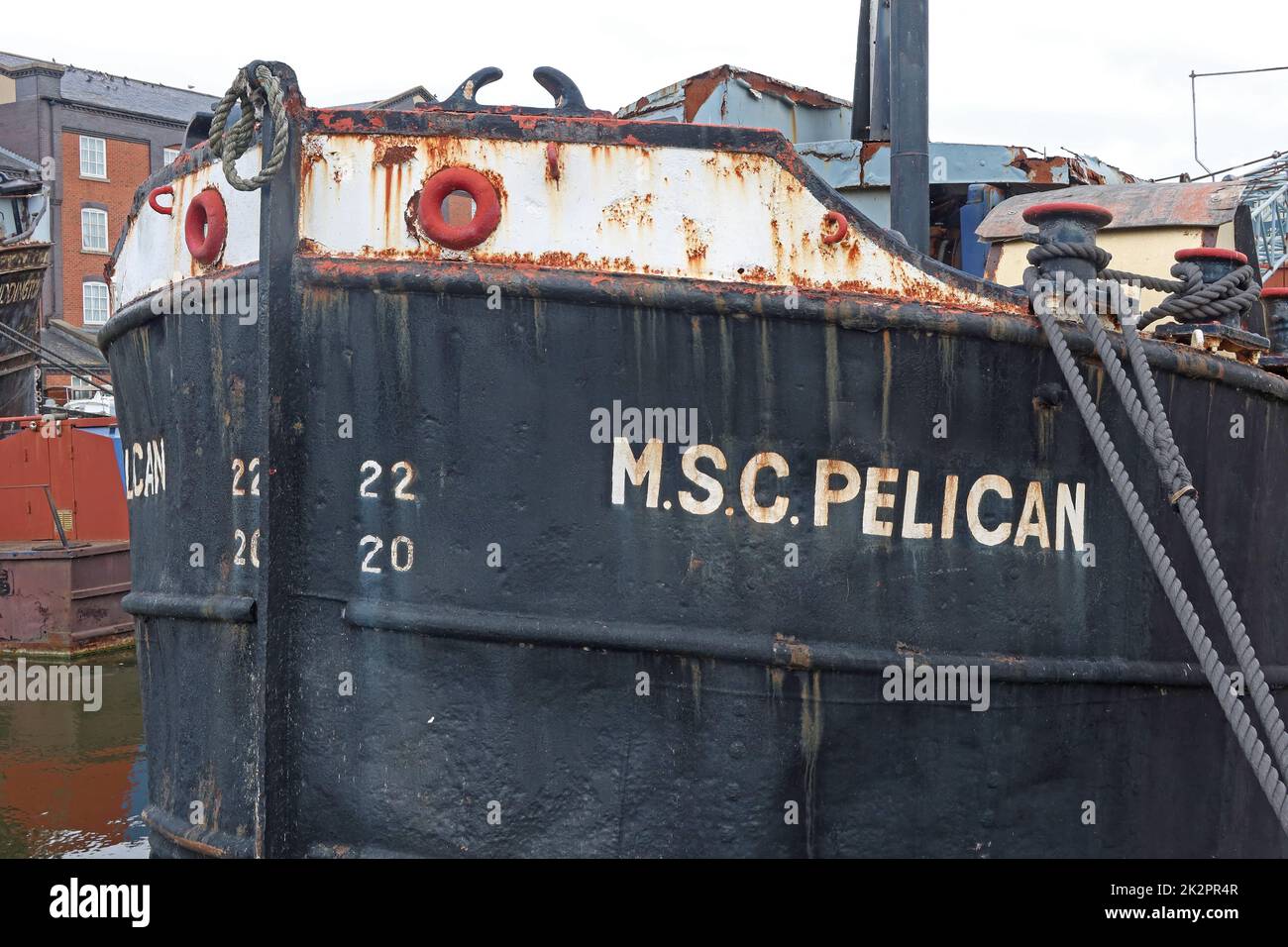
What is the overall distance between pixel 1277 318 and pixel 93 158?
3655 centimetres

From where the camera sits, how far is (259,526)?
4.01 meters

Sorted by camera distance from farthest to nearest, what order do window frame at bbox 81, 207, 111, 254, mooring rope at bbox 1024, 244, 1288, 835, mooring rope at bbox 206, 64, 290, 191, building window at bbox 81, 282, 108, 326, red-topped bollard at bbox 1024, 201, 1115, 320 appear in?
window frame at bbox 81, 207, 111, 254 → building window at bbox 81, 282, 108, 326 → red-topped bollard at bbox 1024, 201, 1115, 320 → mooring rope at bbox 206, 64, 290, 191 → mooring rope at bbox 1024, 244, 1288, 835

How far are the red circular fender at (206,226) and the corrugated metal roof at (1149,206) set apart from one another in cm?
278

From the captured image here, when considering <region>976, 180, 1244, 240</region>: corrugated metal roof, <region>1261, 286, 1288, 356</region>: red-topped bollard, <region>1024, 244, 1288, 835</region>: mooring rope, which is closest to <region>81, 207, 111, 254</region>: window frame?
<region>976, 180, 1244, 240</region>: corrugated metal roof

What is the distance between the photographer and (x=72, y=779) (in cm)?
991

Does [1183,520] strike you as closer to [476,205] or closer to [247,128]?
[476,205]

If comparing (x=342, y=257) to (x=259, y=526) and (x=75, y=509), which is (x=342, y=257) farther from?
(x=75, y=509)

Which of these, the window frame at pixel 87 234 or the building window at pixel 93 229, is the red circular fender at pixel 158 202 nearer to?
the window frame at pixel 87 234

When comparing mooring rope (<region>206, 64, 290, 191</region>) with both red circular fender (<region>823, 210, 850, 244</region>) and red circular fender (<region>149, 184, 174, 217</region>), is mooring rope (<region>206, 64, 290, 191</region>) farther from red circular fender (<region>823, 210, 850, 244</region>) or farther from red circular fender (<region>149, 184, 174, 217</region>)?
red circular fender (<region>823, 210, 850, 244</region>)

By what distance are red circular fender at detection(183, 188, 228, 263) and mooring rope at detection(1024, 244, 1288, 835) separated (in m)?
2.45

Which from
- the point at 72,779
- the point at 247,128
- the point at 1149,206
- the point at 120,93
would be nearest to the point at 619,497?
the point at 247,128

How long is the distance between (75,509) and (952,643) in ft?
48.1

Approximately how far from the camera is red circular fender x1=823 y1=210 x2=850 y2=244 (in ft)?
12.8
